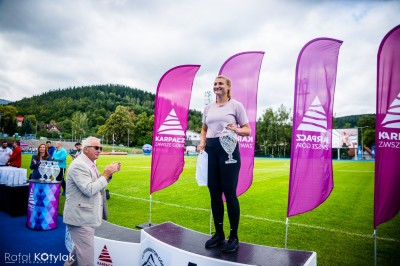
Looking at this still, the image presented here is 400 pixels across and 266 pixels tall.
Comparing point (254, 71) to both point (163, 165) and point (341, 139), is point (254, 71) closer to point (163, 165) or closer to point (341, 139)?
point (163, 165)

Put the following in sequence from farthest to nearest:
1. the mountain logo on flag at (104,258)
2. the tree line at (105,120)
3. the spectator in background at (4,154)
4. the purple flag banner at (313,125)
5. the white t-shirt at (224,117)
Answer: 1. the tree line at (105,120)
2. the spectator in background at (4,154)
3. the purple flag banner at (313,125)
4. the mountain logo on flag at (104,258)
5. the white t-shirt at (224,117)

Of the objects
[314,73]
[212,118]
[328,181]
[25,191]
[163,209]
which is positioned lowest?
[163,209]

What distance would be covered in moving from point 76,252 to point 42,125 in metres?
93.6

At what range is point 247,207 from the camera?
8.06m

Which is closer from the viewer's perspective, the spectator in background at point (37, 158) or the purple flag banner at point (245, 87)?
the purple flag banner at point (245, 87)

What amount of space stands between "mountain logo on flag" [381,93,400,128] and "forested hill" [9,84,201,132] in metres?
85.1

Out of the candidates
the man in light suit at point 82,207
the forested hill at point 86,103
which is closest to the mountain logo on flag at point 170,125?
the man in light suit at point 82,207

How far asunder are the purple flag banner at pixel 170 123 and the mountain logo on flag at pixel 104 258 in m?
1.97

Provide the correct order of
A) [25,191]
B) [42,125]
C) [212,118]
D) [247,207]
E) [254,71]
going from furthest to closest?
1. [42,125]
2. [247,207]
3. [25,191]
4. [254,71]
5. [212,118]

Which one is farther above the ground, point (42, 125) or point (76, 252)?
point (42, 125)

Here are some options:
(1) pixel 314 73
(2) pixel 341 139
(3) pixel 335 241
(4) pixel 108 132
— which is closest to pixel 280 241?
(3) pixel 335 241

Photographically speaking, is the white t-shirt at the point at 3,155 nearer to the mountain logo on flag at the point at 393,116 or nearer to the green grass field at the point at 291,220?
the green grass field at the point at 291,220

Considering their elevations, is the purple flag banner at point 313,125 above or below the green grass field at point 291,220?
above

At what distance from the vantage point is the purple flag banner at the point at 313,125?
378 cm
